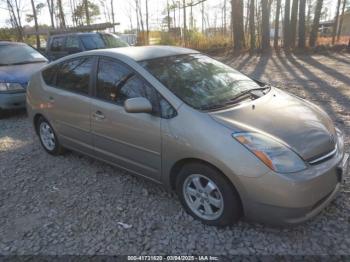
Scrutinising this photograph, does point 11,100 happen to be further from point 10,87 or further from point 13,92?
point 10,87

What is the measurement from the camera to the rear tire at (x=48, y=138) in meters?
4.69

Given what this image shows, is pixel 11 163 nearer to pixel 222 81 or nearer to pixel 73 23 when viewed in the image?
pixel 222 81

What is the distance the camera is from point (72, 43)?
36.0ft

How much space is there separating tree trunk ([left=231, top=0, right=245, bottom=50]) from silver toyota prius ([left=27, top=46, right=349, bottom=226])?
1504 centimetres

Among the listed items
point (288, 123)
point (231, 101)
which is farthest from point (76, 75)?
point (288, 123)

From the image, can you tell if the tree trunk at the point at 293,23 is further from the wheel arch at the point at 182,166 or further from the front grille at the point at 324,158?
the wheel arch at the point at 182,166

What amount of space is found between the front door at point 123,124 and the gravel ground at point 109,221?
0.38 m

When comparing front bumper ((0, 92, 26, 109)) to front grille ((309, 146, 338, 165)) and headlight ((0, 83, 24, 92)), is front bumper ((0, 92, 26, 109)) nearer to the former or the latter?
headlight ((0, 83, 24, 92))

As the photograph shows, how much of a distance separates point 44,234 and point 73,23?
3307 centimetres

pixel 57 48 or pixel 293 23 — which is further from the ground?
pixel 293 23

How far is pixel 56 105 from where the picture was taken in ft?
14.3

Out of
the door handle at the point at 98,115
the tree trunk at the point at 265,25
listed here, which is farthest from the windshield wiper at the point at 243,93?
the tree trunk at the point at 265,25

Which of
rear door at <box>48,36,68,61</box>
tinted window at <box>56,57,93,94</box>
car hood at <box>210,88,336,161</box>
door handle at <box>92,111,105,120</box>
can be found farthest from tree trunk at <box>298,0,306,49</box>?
door handle at <box>92,111,105,120</box>

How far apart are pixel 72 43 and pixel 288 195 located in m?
10.2
